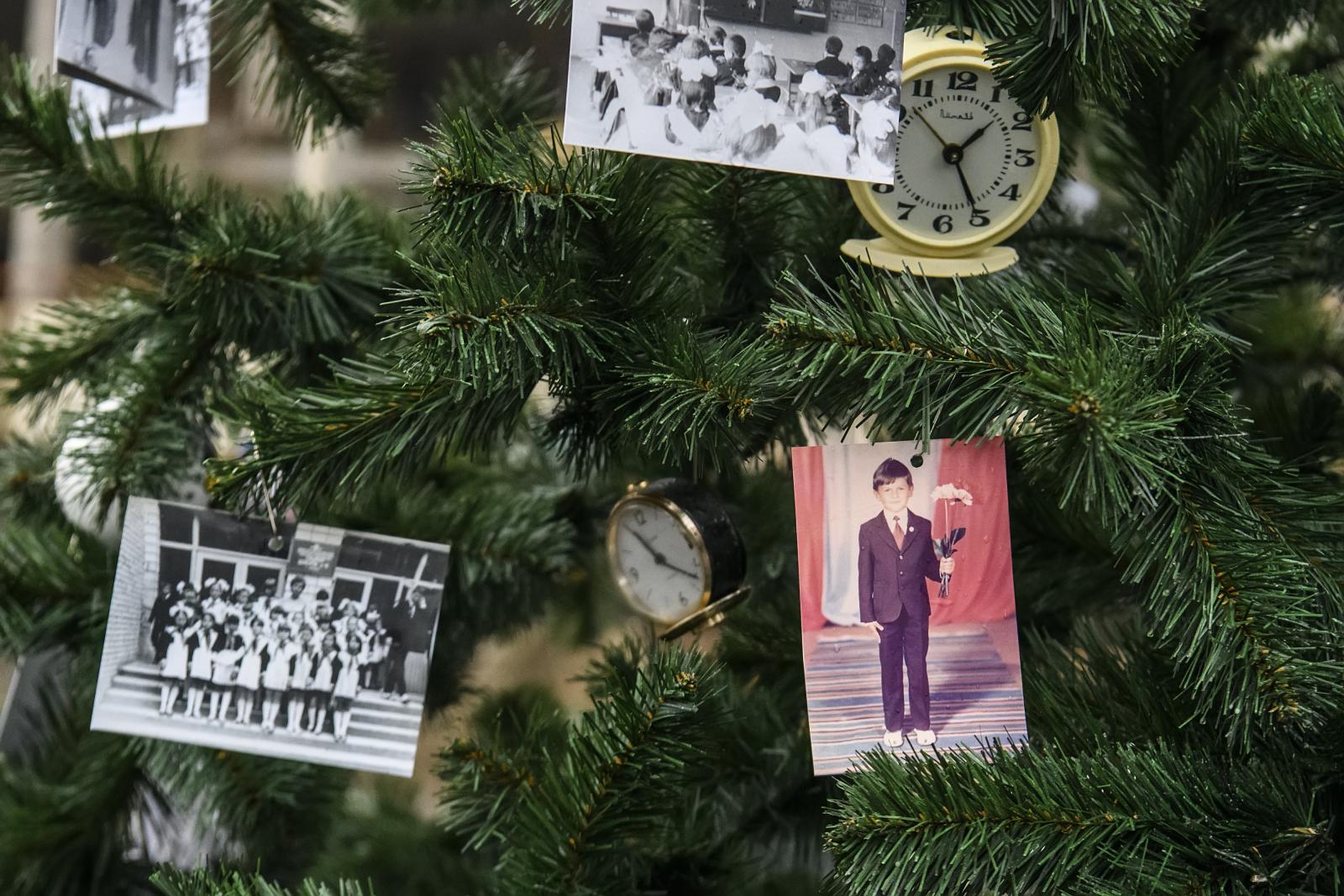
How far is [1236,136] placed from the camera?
0.47 m

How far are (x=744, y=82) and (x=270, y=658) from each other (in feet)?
1.08

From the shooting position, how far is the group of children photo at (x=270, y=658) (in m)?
0.53

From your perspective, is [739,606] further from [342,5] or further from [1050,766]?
[342,5]

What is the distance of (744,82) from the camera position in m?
0.44

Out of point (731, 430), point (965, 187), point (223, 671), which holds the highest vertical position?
point (965, 187)

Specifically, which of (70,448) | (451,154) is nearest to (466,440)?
(451,154)

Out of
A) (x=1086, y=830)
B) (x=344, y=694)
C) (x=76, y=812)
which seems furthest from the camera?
(x=76, y=812)

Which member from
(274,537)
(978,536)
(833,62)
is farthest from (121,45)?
(978,536)

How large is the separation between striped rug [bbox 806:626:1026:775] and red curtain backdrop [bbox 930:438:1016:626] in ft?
0.04

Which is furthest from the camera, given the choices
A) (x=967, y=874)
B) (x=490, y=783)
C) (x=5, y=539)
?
(x=5, y=539)

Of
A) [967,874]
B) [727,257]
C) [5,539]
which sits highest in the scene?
[727,257]

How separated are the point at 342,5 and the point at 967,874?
0.53 m

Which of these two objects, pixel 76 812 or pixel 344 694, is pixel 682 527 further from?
pixel 76 812

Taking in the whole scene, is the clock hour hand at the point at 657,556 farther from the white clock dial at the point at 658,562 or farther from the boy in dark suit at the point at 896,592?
the boy in dark suit at the point at 896,592
